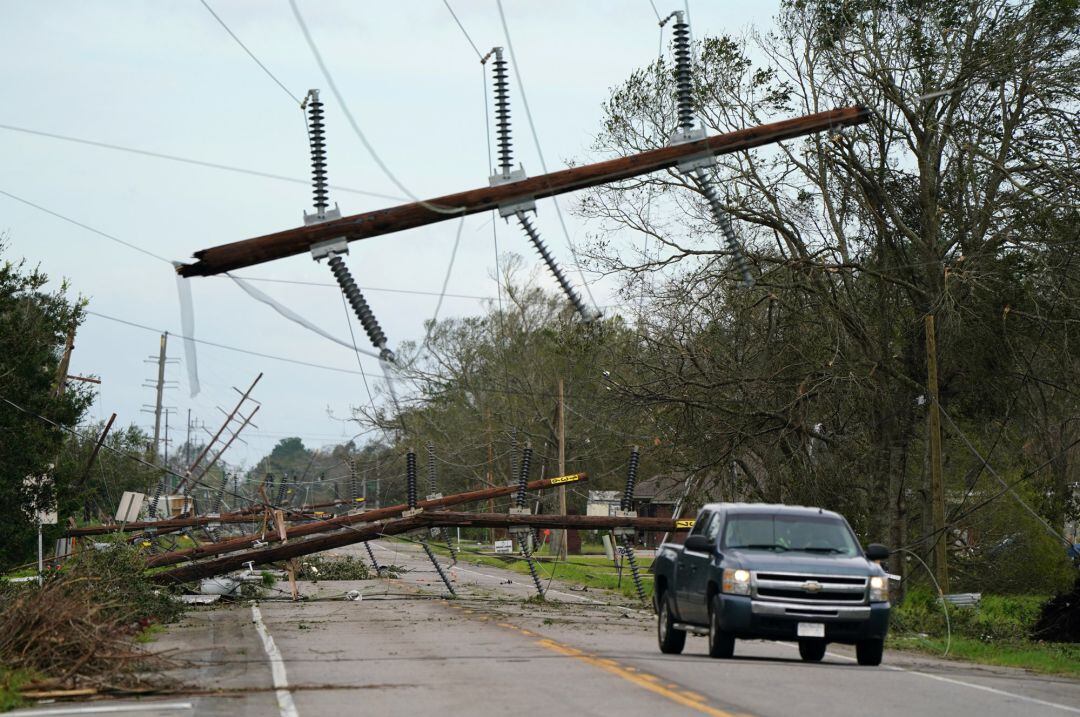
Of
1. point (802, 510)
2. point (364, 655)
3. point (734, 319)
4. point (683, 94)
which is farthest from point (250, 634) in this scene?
point (734, 319)

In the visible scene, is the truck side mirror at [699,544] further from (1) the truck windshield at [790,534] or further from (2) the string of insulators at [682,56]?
(2) the string of insulators at [682,56]

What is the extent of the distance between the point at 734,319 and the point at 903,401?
506cm

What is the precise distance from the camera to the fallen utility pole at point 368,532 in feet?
101

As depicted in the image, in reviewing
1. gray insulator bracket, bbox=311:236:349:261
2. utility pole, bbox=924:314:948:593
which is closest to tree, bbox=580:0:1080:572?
utility pole, bbox=924:314:948:593

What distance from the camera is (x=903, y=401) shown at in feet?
120

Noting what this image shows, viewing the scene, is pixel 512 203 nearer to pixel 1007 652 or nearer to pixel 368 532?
pixel 1007 652

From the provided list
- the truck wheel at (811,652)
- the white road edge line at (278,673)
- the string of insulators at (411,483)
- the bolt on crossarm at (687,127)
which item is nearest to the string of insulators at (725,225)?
the bolt on crossarm at (687,127)

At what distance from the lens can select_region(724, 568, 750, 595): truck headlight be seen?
16.0 m

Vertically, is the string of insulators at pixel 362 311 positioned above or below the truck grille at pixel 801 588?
above

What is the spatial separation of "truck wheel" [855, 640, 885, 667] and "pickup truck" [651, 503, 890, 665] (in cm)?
1

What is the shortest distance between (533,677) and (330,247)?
542 cm

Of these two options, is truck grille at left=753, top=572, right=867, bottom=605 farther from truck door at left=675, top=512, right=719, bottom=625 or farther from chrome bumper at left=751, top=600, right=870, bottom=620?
truck door at left=675, top=512, right=719, bottom=625

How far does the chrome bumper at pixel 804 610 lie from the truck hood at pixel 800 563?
0.38 metres

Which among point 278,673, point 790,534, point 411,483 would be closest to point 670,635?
point 790,534
